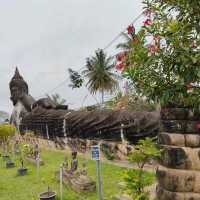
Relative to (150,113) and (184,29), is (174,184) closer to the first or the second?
(184,29)

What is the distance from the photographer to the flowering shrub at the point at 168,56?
4.35 meters

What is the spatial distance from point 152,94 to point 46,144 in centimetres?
1688

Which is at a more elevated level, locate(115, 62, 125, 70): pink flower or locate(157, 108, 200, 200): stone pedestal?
locate(115, 62, 125, 70): pink flower

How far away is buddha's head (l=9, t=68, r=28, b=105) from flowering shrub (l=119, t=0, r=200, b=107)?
2312cm

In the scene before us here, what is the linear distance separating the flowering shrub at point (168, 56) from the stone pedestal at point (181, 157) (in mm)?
930

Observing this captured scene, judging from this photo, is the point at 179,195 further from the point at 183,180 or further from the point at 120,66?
the point at 120,66

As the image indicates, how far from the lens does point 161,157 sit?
6020 millimetres

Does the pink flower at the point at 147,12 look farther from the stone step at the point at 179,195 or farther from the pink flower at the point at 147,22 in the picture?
the stone step at the point at 179,195

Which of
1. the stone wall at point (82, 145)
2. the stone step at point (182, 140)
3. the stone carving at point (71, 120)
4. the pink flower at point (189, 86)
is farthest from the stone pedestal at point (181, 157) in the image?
the stone wall at point (82, 145)

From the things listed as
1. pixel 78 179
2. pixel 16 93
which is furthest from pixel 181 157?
pixel 16 93

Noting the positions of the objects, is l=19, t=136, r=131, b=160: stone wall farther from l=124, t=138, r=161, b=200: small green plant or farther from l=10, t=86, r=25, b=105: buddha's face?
l=124, t=138, r=161, b=200: small green plant

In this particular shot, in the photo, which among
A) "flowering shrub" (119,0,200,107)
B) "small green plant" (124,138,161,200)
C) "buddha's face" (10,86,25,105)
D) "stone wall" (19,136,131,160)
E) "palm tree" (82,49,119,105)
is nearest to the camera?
"flowering shrub" (119,0,200,107)

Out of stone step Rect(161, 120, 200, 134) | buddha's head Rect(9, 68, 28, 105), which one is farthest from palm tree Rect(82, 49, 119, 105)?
stone step Rect(161, 120, 200, 134)

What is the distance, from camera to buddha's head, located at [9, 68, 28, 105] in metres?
27.2
